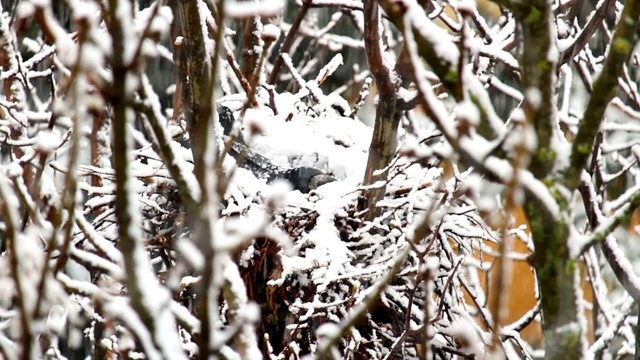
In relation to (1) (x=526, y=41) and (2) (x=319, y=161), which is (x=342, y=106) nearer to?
(2) (x=319, y=161)

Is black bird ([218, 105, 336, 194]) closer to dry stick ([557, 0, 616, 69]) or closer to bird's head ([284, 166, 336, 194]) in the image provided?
bird's head ([284, 166, 336, 194])

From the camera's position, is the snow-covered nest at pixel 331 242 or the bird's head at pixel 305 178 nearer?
the snow-covered nest at pixel 331 242

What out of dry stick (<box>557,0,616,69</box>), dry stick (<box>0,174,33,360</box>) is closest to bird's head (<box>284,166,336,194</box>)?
dry stick (<box>557,0,616,69</box>)

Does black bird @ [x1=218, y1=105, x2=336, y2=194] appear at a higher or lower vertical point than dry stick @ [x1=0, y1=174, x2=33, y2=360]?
higher

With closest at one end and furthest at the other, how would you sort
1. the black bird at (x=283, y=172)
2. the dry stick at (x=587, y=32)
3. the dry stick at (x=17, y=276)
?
the dry stick at (x=17, y=276) < the dry stick at (x=587, y=32) < the black bird at (x=283, y=172)

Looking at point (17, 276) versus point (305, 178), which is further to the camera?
point (305, 178)

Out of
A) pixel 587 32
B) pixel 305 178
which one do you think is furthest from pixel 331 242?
pixel 587 32

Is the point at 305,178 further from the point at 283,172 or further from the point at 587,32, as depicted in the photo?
the point at 587,32

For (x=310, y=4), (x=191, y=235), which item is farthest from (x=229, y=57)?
(x=191, y=235)

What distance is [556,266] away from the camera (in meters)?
1.47

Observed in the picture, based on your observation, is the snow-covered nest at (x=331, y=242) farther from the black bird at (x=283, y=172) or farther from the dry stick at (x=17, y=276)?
the dry stick at (x=17, y=276)

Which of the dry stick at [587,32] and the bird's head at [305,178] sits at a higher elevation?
the dry stick at [587,32]

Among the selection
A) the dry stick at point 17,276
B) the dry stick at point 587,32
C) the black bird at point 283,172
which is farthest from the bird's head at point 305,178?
the dry stick at point 17,276

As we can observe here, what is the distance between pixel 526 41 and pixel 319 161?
105cm
